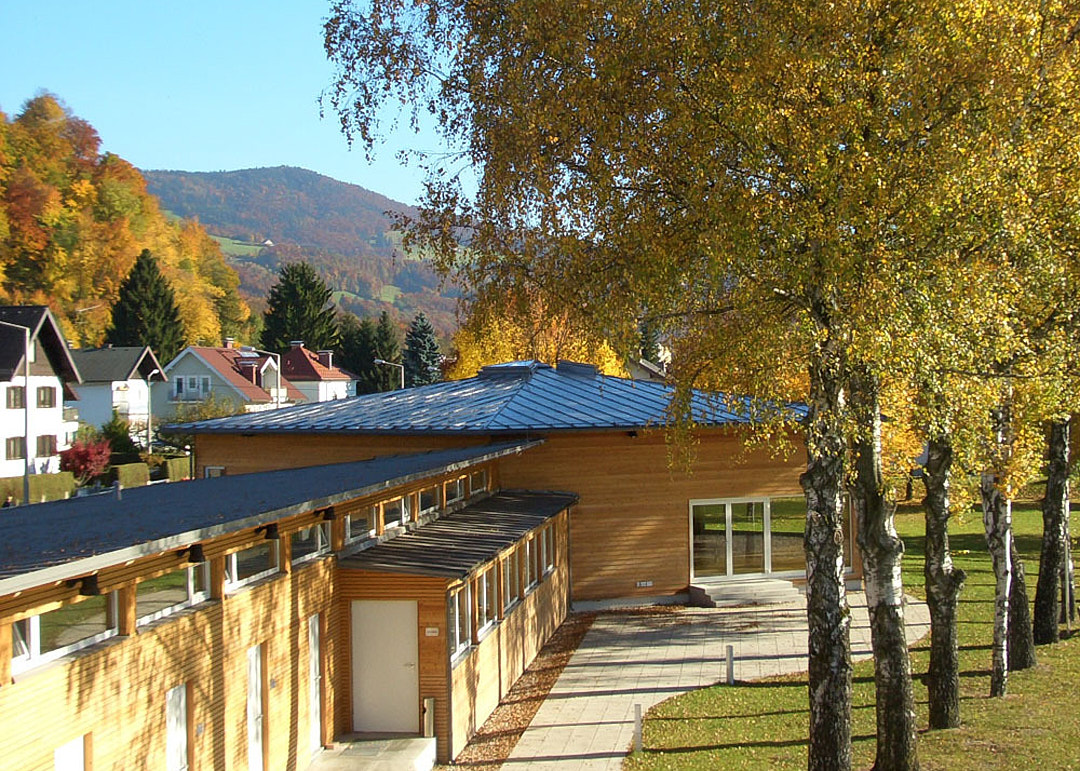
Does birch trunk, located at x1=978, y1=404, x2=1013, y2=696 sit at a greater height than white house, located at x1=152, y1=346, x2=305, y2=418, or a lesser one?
lesser

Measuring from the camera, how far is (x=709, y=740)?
13.9 m

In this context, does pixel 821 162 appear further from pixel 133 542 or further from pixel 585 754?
pixel 585 754

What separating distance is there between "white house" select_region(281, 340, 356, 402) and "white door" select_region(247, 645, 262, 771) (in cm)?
6935

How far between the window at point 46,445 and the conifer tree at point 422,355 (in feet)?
92.2

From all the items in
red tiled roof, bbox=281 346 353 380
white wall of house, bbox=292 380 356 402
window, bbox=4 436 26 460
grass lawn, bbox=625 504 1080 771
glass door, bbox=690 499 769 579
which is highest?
red tiled roof, bbox=281 346 353 380

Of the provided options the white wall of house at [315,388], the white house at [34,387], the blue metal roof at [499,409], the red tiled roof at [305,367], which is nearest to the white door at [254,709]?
the blue metal roof at [499,409]

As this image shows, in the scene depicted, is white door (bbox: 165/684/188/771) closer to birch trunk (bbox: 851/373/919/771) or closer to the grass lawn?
the grass lawn

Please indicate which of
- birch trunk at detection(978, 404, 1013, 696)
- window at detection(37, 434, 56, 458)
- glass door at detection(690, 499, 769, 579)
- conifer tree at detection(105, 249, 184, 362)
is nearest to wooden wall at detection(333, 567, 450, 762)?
birch trunk at detection(978, 404, 1013, 696)

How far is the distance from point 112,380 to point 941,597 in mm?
61913

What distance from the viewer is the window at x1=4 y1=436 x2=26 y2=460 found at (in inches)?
2015

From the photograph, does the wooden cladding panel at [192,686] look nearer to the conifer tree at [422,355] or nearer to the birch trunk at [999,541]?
the birch trunk at [999,541]

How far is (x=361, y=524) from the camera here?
1415cm

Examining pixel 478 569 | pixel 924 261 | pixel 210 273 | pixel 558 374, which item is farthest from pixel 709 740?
pixel 210 273

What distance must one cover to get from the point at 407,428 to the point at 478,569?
9.29 m
